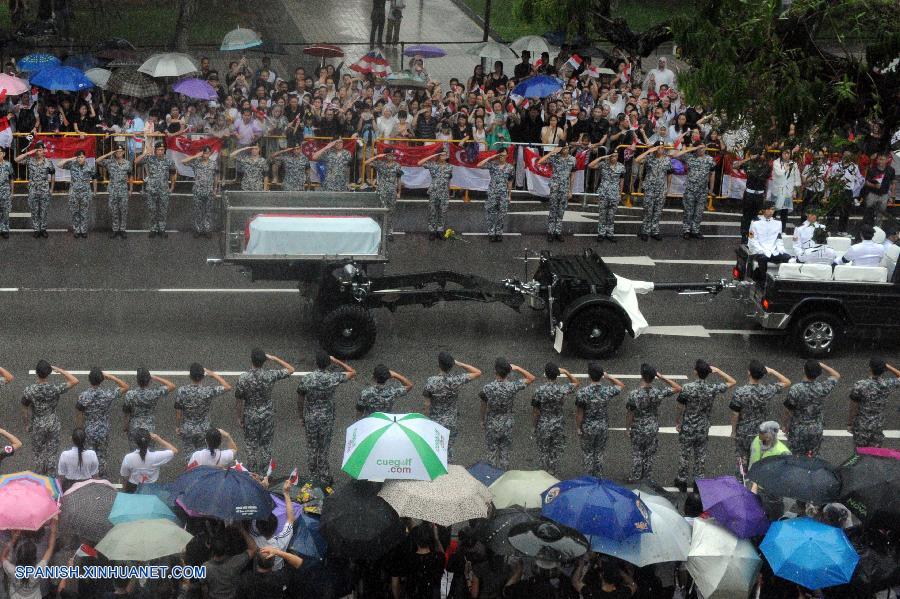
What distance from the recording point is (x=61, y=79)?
23281 millimetres

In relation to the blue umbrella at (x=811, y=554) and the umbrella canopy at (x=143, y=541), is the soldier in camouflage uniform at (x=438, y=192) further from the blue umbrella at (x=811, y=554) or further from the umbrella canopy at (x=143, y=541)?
the blue umbrella at (x=811, y=554)

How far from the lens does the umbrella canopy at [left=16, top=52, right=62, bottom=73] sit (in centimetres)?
2477

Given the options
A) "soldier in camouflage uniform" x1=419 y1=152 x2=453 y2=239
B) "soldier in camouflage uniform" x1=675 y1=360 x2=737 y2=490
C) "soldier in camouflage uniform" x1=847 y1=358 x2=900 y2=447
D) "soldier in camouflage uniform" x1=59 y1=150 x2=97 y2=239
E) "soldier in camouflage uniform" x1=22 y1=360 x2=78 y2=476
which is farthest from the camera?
"soldier in camouflage uniform" x1=419 y1=152 x2=453 y2=239

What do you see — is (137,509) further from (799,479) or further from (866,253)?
(866,253)

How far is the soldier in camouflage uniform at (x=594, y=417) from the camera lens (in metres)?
12.4

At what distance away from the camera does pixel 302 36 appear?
34.2m

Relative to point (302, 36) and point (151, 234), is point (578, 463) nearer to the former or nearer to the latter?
point (151, 234)

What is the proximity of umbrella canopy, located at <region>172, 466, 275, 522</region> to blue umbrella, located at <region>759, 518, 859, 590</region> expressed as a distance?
359cm

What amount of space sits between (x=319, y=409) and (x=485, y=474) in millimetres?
2646

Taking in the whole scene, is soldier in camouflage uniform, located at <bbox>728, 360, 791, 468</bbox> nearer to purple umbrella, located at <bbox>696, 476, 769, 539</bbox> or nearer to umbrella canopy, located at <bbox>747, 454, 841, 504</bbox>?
umbrella canopy, located at <bbox>747, 454, 841, 504</bbox>

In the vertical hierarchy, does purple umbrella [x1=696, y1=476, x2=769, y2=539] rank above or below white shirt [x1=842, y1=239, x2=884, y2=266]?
below

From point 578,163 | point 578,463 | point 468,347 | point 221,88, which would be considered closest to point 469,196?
point 578,163

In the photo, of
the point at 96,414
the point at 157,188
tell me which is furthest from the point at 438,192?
the point at 96,414

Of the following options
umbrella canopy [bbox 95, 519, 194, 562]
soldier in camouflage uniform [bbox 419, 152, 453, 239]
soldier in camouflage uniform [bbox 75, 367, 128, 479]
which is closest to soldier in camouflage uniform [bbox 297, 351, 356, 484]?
soldier in camouflage uniform [bbox 75, 367, 128, 479]
